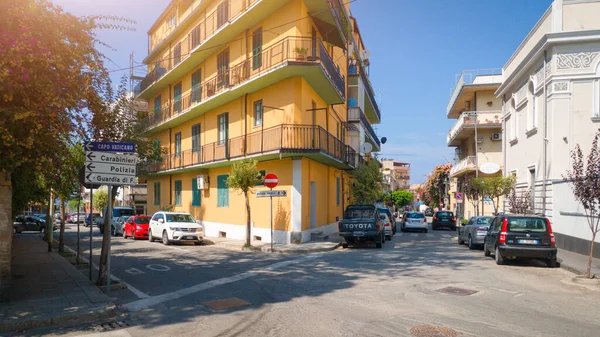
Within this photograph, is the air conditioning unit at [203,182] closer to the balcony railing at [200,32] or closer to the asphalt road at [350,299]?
the balcony railing at [200,32]

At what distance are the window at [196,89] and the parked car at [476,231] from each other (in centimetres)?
1659

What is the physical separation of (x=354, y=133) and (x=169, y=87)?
46.8 ft

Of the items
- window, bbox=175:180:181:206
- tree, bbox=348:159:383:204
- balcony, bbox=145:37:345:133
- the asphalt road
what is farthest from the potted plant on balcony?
window, bbox=175:180:181:206

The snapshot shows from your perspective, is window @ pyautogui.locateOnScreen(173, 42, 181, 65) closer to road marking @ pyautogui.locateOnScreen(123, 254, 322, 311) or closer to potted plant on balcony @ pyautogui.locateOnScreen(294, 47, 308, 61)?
potted plant on balcony @ pyautogui.locateOnScreen(294, 47, 308, 61)

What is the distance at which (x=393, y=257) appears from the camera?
14867mm

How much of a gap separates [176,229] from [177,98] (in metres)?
13.0

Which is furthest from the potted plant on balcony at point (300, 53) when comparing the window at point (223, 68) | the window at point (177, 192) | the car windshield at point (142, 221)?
the window at point (177, 192)

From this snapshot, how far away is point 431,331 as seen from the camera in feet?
19.6

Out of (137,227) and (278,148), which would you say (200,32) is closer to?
(278,148)

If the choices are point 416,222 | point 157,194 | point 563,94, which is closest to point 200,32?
point 157,194

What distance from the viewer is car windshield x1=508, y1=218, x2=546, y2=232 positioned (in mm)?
12849

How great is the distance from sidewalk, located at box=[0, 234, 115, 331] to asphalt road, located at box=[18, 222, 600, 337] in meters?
0.33

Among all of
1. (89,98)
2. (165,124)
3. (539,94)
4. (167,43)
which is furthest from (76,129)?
(167,43)

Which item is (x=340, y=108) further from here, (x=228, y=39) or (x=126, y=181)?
(x=126, y=181)
